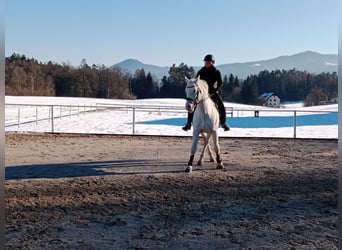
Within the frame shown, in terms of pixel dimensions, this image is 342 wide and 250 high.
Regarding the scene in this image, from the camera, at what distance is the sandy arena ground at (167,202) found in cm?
316

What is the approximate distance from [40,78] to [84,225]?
2022 inches

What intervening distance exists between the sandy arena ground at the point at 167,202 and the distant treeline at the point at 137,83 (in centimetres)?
3706

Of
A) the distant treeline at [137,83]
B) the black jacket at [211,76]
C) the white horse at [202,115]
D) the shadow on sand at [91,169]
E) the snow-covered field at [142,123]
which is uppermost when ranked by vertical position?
the distant treeline at [137,83]

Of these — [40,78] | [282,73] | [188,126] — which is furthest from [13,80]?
[282,73]

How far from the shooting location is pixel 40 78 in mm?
51156

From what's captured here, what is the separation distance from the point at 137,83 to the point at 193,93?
2470 inches

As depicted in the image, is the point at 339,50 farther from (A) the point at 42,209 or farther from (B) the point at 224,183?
(B) the point at 224,183

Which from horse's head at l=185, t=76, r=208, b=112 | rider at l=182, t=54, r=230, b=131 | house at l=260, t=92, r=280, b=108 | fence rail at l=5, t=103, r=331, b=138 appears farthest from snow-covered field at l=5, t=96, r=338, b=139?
house at l=260, t=92, r=280, b=108

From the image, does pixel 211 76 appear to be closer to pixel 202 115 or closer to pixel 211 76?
pixel 211 76

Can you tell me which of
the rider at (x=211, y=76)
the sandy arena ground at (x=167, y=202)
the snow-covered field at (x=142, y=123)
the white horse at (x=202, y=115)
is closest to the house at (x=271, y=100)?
the snow-covered field at (x=142, y=123)

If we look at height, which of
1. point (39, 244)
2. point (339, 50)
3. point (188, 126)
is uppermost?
point (339, 50)

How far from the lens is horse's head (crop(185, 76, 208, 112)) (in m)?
5.34

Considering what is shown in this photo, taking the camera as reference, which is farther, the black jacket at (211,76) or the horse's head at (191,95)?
the black jacket at (211,76)

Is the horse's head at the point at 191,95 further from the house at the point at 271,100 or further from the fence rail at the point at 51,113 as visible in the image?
the house at the point at 271,100
